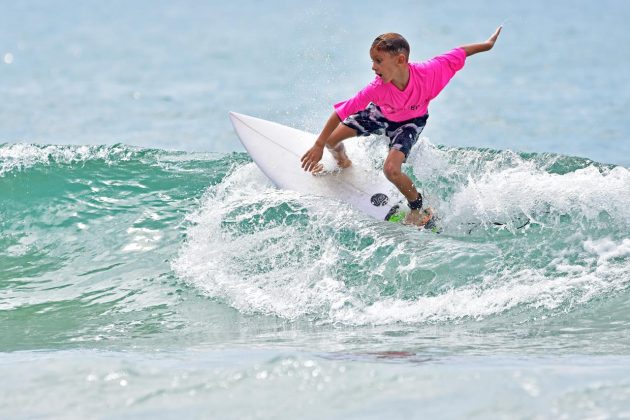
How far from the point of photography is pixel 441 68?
683cm

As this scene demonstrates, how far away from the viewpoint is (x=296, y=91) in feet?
56.4

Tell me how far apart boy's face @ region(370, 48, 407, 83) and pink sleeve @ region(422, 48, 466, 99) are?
0.30m

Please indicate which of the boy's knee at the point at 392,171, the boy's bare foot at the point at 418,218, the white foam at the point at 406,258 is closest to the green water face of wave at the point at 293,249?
the white foam at the point at 406,258

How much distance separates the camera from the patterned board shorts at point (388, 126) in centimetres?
695

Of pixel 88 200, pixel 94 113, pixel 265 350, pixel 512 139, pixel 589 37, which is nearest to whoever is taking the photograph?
pixel 265 350

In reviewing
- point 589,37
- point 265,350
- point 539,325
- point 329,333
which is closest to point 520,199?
point 539,325

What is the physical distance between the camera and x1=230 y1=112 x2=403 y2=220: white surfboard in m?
7.36

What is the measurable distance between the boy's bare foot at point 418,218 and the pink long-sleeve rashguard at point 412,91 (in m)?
0.72

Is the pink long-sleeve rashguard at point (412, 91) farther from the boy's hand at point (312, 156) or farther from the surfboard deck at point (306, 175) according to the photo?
the surfboard deck at point (306, 175)

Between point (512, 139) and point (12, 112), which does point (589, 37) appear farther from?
point (12, 112)

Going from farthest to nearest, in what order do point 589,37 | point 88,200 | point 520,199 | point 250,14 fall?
point 250,14, point 589,37, point 88,200, point 520,199

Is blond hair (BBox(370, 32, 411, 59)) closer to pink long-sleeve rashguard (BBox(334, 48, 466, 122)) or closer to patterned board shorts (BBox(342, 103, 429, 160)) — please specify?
pink long-sleeve rashguard (BBox(334, 48, 466, 122))

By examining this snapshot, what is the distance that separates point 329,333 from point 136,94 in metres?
11.9

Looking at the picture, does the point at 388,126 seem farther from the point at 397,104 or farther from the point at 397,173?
the point at 397,173
